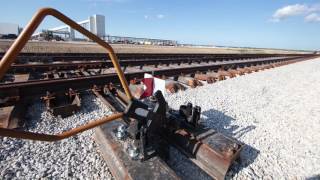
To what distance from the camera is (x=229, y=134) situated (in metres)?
3.60

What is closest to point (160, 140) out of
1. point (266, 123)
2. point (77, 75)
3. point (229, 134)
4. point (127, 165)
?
point (127, 165)

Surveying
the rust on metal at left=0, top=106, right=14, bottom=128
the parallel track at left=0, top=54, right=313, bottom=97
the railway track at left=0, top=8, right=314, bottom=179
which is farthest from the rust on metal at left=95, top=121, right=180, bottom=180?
the parallel track at left=0, top=54, right=313, bottom=97

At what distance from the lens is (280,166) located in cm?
280

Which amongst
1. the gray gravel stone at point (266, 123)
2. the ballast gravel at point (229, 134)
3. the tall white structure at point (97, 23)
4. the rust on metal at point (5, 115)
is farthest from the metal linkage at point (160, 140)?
the tall white structure at point (97, 23)

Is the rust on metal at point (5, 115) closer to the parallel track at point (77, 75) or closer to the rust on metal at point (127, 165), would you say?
the parallel track at point (77, 75)

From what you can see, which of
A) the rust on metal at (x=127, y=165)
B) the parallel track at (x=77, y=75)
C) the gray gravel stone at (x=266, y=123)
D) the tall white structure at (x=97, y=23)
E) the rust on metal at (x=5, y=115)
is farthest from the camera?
the tall white structure at (x=97, y=23)

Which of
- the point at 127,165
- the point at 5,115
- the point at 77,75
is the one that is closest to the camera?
the point at 127,165

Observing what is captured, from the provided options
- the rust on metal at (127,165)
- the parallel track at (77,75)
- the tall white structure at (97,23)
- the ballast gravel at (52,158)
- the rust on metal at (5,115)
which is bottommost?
the ballast gravel at (52,158)

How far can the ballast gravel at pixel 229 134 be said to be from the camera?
2490 mm

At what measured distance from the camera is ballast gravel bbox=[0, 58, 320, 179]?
2.49m

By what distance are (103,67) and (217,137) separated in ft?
21.2

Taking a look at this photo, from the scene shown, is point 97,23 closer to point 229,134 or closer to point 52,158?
point 229,134

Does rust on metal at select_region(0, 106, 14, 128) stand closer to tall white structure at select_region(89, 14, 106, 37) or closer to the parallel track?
the parallel track

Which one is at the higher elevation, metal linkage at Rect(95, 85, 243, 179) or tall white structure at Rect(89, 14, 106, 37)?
tall white structure at Rect(89, 14, 106, 37)
